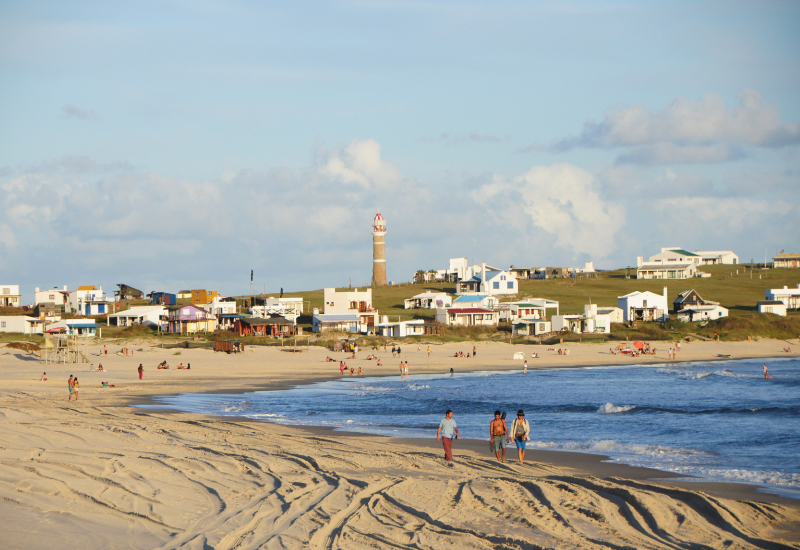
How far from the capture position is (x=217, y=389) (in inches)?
1527

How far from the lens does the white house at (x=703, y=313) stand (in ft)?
257

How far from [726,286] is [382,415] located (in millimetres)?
88540

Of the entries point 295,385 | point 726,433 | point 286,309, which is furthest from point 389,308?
point 726,433

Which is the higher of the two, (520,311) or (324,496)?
(520,311)

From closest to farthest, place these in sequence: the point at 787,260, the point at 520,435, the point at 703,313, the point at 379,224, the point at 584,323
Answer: the point at 520,435 < the point at 584,323 < the point at 703,313 < the point at 379,224 < the point at 787,260

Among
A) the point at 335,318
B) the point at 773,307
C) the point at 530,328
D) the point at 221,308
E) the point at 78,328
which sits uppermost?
the point at 221,308

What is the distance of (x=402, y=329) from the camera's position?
7006 centimetres

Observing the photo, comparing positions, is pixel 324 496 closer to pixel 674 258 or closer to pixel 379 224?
pixel 379 224

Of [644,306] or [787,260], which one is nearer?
[644,306]

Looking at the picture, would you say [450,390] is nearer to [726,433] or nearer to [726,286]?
[726,433]

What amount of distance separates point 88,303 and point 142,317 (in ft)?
50.8

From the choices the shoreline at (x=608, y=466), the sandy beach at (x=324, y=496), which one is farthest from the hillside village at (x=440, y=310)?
the sandy beach at (x=324, y=496)

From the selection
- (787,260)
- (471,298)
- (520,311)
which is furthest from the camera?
(787,260)

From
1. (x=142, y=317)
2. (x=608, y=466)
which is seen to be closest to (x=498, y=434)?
(x=608, y=466)
